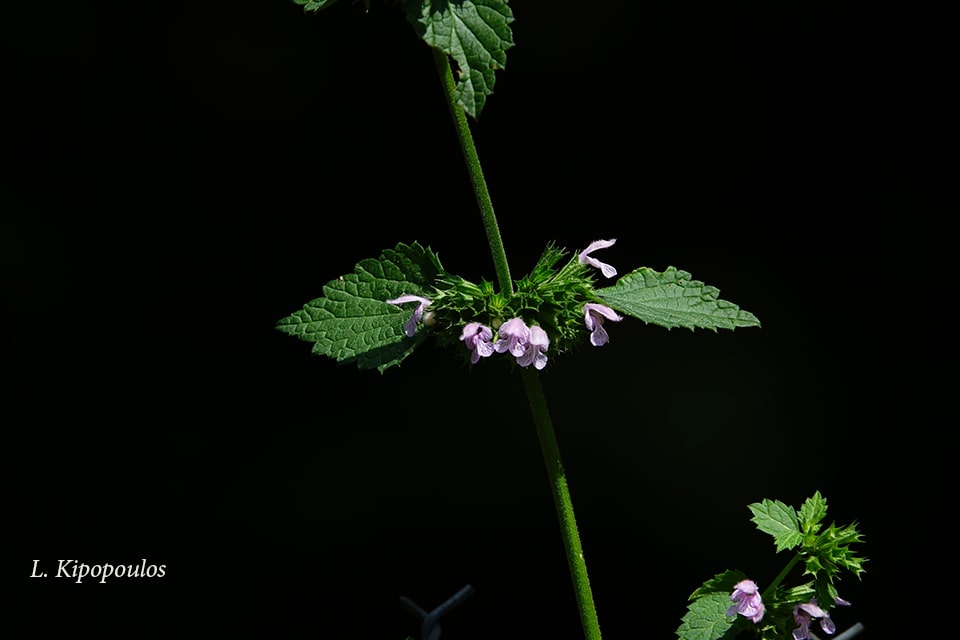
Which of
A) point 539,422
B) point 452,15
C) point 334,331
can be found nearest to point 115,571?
point 334,331

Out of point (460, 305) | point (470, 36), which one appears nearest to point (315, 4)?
point (470, 36)

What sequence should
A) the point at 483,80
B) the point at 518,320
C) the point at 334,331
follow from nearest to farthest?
the point at 483,80, the point at 518,320, the point at 334,331

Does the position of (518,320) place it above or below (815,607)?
above

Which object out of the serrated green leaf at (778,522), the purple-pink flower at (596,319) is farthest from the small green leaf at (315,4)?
the serrated green leaf at (778,522)

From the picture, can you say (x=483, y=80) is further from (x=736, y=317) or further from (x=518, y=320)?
(x=736, y=317)

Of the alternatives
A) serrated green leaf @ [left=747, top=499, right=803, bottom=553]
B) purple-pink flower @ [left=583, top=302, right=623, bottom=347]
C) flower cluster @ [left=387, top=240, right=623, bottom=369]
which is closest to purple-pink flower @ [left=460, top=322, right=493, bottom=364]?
flower cluster @ [left=387, top=240, right=623, bottom=369]

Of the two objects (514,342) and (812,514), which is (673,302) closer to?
(514,342)

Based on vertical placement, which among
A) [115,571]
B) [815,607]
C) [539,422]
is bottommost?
[815,607]

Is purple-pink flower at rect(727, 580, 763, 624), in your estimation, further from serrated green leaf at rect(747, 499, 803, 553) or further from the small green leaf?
the small green leaf
